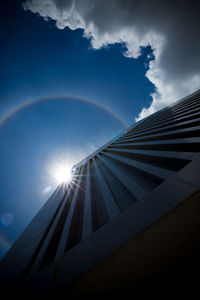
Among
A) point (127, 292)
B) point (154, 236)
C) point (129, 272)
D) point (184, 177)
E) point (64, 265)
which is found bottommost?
point (127, 292)

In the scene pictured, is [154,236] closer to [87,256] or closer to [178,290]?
[178,290]

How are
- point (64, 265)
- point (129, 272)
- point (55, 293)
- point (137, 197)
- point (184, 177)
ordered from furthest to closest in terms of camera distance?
point (137, 197)
point (184, 177)
point (64, 265)
point (129, 272)
point (55, 293)

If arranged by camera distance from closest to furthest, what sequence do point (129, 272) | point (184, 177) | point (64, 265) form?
point (129, 272)
point (64, 265)
point (184, 177)

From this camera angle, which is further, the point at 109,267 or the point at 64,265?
the point at 64,265

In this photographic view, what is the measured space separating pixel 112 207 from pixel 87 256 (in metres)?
1.17

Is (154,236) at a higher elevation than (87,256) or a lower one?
lower

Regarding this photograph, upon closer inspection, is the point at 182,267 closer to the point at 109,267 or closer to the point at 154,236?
the point at 154,236

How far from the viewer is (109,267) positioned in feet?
3.40

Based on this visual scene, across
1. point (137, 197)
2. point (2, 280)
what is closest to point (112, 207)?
point (137, 197)

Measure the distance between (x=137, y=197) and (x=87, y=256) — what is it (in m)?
1.31

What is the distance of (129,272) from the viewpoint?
1.09m

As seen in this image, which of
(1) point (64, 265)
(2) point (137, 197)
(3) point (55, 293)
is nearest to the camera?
(3) point (55, 293)

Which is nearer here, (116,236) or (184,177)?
(116,236)

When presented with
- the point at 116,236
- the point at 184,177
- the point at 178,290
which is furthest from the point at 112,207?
the point at 184,177
